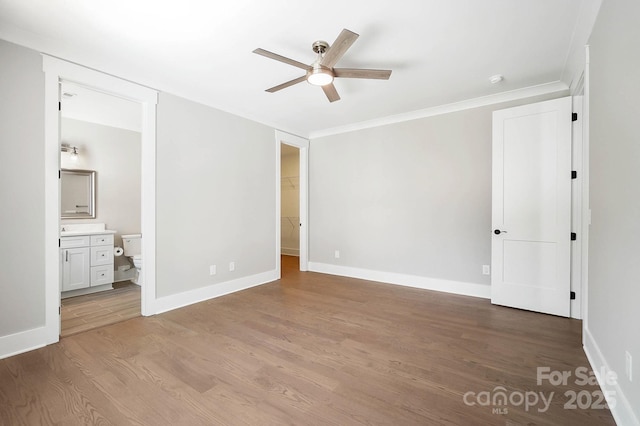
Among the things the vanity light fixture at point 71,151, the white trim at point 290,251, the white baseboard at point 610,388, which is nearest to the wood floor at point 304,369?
the white baseboard at point 610,388

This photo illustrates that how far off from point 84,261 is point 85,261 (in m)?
0.01

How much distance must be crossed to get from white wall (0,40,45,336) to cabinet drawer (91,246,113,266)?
5.87ft

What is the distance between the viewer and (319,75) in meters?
2.35

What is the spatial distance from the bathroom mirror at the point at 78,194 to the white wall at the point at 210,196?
215 cm

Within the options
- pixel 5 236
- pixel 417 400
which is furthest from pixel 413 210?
pixel 5 236

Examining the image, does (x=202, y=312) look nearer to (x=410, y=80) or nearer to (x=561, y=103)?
(x=410, y=80)

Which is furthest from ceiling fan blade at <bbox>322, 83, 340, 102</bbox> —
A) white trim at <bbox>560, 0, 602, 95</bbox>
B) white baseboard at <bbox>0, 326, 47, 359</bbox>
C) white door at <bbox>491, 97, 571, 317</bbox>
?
white baseboard at <bbox>0, 326, 47, 359</bbox>

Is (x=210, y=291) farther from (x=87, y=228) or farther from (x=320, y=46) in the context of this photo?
(x=320, y=46)

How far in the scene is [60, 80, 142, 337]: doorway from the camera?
337cm

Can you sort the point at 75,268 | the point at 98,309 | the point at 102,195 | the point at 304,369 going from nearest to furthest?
1. the point at 304,369
2. the point at 98,309
3. the point at 75,268
4. the point at 102,195

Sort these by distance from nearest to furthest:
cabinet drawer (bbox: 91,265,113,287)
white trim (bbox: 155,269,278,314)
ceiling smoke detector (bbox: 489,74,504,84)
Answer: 1. ceiling smoke detector (bbox: 489,74,504,84)
2. white trim (bbox: 155,269,278,314)
3. cabinet drawer (bbox: 91,265,113,287)

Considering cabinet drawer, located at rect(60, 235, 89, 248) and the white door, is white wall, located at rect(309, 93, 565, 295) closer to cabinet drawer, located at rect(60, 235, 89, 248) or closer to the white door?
the white door

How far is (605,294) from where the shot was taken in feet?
5.65

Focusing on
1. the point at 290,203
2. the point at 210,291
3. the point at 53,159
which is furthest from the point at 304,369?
the point at 290,203
